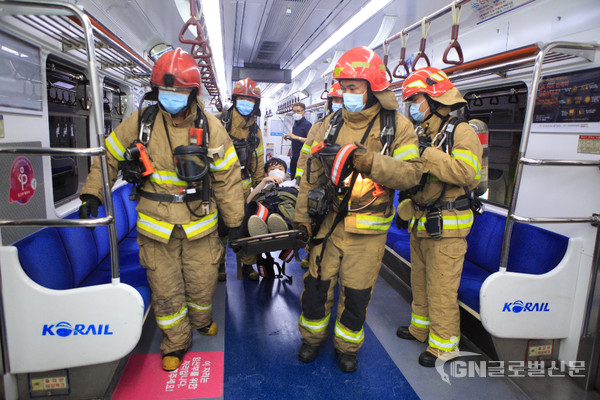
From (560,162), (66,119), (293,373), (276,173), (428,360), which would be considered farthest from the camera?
(276,173)

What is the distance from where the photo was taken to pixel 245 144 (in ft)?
13.8

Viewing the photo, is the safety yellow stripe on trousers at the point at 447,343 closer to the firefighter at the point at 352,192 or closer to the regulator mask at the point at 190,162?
the firefighter at the point at 352,192

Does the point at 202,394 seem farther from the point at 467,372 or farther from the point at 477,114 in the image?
the point at 477,114

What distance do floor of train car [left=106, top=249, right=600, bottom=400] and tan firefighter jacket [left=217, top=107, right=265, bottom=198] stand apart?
160 cm

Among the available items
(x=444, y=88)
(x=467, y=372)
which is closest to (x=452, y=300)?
(x=467, y=372)

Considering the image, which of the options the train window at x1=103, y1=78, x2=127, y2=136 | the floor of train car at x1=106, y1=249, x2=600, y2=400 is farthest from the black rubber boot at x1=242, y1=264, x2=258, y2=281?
the train window at x1=103, y1=78, x2=127, y2=136

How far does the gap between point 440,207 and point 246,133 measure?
242 cm

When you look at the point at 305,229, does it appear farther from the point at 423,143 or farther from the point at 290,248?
the point at 423,143

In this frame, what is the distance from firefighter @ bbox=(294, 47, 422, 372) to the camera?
2336 millimetres

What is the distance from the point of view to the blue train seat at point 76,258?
227 centimetres

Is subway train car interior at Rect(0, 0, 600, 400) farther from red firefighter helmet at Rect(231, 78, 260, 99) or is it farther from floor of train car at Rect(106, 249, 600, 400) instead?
red firefighter helmet at Rect(231, 78, 260, 99)

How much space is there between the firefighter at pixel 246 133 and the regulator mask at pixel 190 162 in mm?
1693

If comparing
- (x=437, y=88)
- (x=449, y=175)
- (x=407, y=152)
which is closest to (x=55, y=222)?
(x=407, y=152)

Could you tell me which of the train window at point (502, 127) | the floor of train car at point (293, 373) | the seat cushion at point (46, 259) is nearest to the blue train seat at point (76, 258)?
the seat cushion at point (46, 259)
